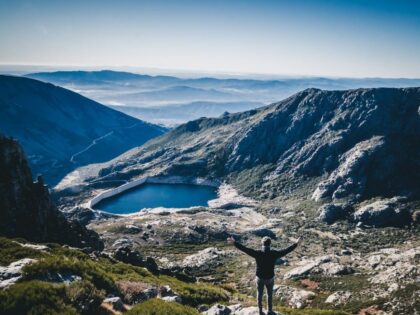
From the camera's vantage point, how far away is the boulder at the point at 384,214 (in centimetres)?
14112

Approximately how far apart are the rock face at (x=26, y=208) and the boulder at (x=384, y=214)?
10736 centimetres

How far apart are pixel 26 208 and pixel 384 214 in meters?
123

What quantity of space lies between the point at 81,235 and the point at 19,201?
14.2 meters

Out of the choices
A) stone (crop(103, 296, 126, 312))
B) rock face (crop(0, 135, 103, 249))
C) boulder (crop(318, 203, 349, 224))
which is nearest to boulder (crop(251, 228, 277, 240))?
boulder (crop(318, 203, 349, 224))

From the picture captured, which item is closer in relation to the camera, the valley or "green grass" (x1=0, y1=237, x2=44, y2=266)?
"green grass" (x1=0, y1=237, x2=44, y2=266)

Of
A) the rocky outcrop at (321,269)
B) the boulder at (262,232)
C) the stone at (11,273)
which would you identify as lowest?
the boulder at (262,232)

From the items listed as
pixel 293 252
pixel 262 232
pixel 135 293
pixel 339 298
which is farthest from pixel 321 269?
pixel 135 293

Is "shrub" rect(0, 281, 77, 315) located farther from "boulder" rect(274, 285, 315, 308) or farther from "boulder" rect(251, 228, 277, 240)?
"boulder" rect(251, 228, 277, 240)

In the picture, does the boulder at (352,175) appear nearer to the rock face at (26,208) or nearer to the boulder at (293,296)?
the boulder at (293,296)

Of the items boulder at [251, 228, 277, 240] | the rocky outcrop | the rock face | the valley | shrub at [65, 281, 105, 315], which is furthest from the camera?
boulder at [251, 228, 277, 240]

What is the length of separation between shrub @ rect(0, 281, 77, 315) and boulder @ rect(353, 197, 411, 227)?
456 feet

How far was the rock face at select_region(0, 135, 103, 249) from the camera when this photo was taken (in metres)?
56.5

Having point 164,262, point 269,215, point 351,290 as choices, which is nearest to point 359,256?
point 351,290

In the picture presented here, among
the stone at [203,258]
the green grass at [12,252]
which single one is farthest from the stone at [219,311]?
the stone at [203,258]
